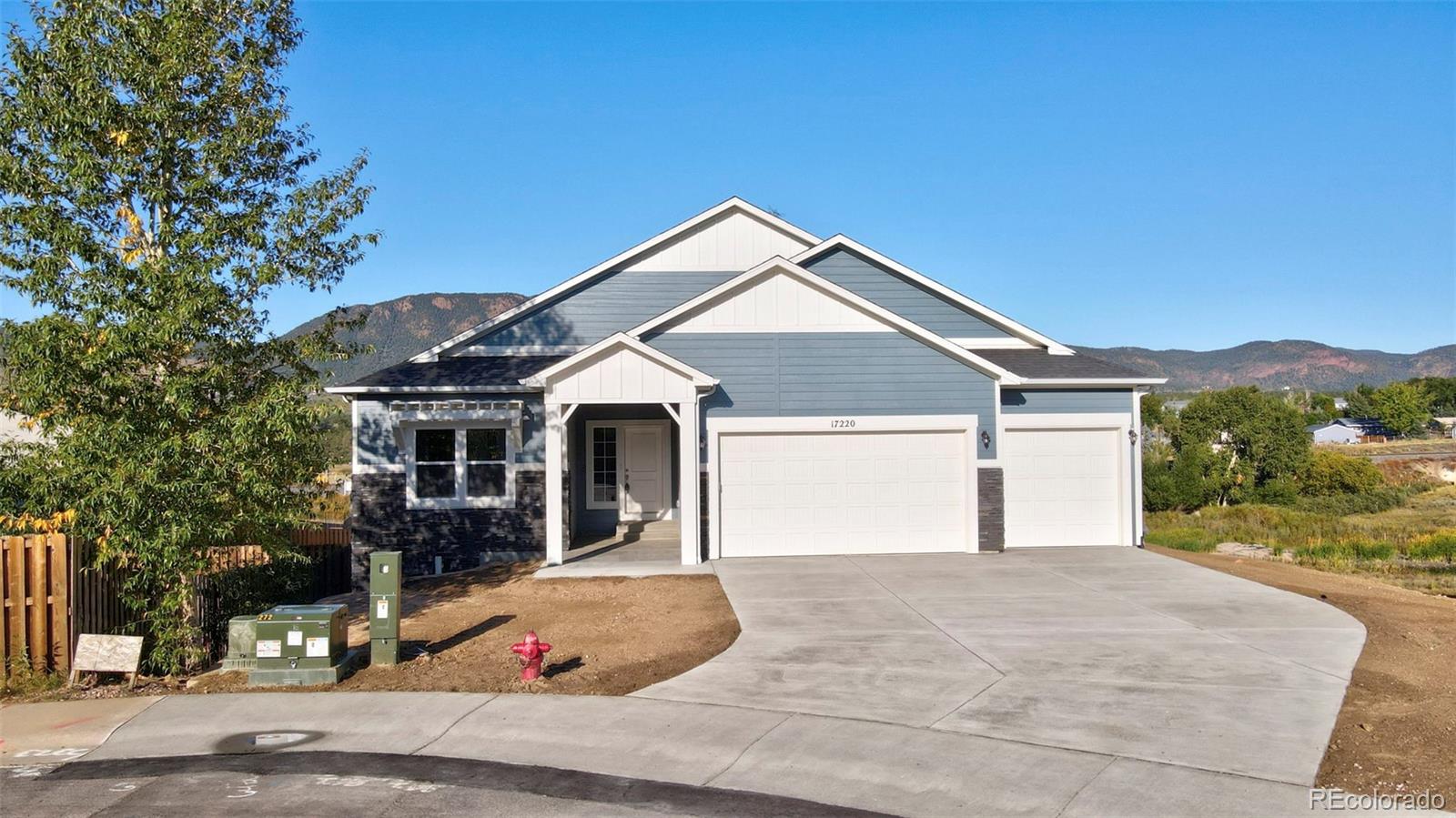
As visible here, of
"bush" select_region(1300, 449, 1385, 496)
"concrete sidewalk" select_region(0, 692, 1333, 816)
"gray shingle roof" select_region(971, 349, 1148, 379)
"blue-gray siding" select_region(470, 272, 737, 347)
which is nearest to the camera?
"concrete sidewalk" select_region(0, 692, 1333, 816)

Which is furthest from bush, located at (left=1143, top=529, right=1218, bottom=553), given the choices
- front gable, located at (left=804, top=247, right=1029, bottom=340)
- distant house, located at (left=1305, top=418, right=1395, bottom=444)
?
distant house, located at (left=1305, top=418, right=1395, bottom=444)

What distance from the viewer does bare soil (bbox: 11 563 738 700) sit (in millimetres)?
9258

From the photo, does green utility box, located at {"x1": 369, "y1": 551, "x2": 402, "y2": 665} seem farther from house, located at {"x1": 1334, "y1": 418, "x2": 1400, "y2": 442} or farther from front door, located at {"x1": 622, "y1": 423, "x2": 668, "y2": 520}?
house, located at {"x1": 1334, "y1": 418, "x2": 1400, "y2": 442}

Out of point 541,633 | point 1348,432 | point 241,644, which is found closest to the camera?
point 241,644

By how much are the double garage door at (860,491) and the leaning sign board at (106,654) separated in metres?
8.84

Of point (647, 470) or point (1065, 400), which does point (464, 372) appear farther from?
point (1065, 400)

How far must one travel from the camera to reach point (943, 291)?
1909 centimetres

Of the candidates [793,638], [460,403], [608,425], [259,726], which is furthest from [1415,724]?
[608,425]

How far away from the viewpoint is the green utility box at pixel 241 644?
376 inches

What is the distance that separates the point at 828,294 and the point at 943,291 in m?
3.73

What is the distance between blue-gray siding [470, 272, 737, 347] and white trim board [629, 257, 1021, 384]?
272 centimetres

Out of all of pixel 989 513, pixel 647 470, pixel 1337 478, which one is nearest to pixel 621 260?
pixel 647 470

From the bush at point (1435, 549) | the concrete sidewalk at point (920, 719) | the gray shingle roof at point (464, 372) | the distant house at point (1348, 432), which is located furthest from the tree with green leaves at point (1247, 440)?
the distant house at point (1348, 432)

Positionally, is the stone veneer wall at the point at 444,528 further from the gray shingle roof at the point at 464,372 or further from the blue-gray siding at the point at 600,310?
the blue-gray siding at the point at 600,310
